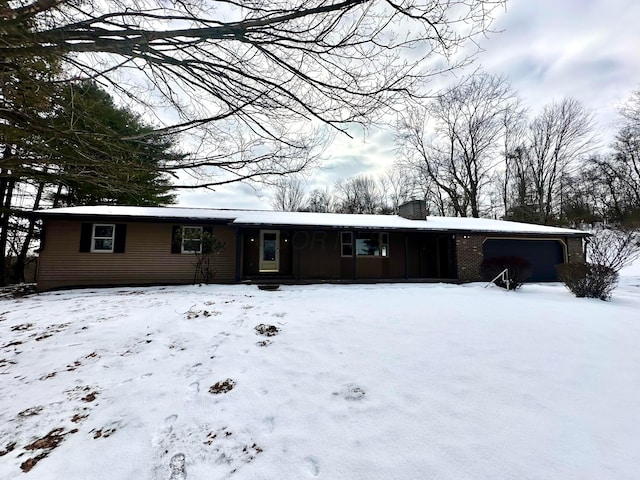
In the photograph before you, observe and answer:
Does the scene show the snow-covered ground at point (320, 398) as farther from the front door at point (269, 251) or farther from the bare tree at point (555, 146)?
the bare tree at point (555, 146)

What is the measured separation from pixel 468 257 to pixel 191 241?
1145 centimetres

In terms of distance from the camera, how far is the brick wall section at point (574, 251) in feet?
43.5

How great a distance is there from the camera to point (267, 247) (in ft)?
40.9

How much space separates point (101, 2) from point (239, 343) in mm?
4208

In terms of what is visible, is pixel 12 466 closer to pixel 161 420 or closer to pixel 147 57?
pixel 161 420

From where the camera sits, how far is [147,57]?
→ 9.35 feet

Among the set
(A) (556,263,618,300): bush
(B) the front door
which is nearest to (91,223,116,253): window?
(B) the front door

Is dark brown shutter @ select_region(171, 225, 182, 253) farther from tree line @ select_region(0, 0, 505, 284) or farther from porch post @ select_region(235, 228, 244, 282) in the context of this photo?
tree line @ select_region(0, 0, 505, 284)

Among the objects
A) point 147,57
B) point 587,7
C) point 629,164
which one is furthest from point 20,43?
point 629,164

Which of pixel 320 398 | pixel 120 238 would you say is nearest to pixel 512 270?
pixel 320 398

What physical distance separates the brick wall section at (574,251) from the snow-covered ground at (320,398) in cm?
1015

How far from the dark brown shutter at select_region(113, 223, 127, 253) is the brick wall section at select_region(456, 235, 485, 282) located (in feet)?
43.6

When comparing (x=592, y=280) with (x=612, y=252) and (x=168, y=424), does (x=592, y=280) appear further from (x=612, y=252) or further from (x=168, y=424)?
(x=168, y=424)

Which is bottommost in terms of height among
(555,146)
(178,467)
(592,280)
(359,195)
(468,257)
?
(178,467)
